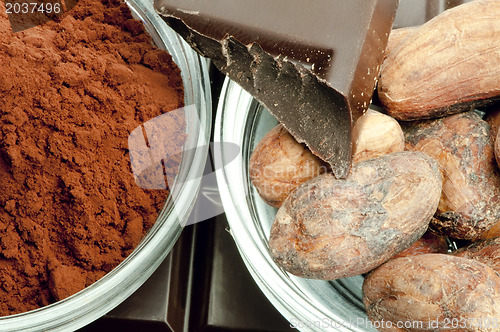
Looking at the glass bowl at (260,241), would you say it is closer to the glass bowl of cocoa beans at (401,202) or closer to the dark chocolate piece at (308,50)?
the glass bowl of cocoa beans at (401,202)

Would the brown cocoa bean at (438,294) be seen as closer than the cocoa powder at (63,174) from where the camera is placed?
Yes

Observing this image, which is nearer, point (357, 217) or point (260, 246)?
point (357, 217)

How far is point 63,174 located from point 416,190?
0.47m

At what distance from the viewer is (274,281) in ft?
2.29

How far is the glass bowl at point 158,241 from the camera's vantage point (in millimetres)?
669

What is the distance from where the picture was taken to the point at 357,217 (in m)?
0.60

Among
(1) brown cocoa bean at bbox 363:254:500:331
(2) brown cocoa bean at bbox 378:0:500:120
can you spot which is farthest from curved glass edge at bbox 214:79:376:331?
(2) brown cocoa bean at bbox 378:0:500:120

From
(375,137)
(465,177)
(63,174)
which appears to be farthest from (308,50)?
(63,174)

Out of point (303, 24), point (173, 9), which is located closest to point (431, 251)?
point (303, 24)

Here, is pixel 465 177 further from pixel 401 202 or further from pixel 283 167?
pixel 283 167

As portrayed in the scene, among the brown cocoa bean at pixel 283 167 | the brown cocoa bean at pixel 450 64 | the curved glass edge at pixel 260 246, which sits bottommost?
the curved glass edge at pixel 260 246

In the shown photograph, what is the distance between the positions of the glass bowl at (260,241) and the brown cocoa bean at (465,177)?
179mm

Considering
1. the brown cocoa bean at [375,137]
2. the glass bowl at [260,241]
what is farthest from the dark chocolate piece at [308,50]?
the glass bowl at [260,241]

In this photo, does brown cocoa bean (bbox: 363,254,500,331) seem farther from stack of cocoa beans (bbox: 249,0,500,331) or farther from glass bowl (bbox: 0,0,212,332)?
glass bowl (bbox: 0,0,212,332)
